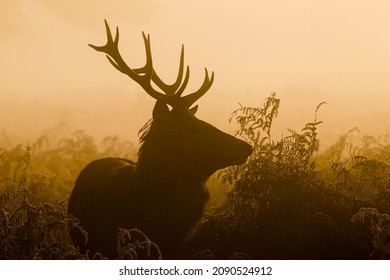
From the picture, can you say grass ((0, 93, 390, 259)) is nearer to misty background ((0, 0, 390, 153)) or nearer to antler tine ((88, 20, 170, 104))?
misty background ((0, 0, 390, 153))

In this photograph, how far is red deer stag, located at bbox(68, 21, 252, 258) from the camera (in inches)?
129

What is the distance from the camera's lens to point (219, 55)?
4.04m

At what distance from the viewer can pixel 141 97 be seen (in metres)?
3.91

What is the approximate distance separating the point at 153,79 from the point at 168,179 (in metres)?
0.54

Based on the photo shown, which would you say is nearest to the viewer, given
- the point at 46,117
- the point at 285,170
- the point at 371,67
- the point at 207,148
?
the point at 207,148

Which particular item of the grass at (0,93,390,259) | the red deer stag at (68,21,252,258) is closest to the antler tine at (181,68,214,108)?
the red deer stag at (68,21,252,258)

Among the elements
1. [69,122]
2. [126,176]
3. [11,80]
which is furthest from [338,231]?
[11,80]

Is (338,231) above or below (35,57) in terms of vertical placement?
below

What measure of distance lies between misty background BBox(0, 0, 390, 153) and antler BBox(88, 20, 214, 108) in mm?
254

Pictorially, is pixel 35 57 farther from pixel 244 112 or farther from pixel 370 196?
pixel 370 196

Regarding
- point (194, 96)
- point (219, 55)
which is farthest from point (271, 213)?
point (219, 55)

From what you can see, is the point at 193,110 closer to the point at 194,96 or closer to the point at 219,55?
the point at 194,96
